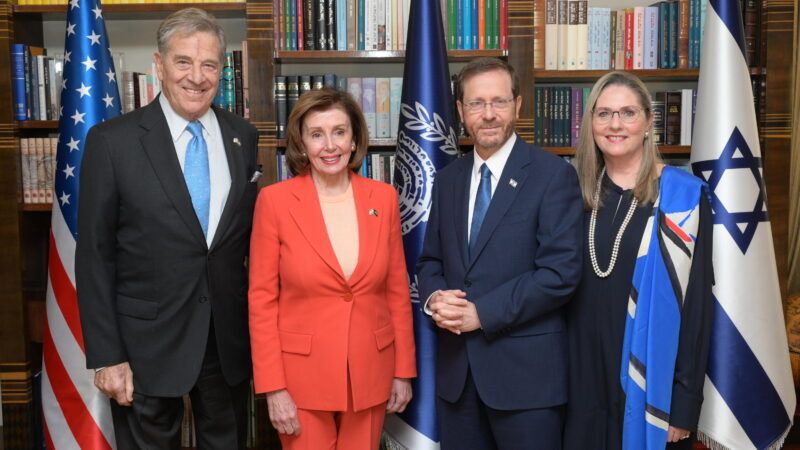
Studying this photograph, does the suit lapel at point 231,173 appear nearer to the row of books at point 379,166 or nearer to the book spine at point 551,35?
the row of books at point 379,166

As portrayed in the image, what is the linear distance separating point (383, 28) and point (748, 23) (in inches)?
65.1

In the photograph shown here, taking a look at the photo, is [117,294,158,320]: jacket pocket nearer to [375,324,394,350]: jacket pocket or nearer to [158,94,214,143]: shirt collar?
[158,94,214,143]: shirt collar

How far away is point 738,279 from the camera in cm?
241

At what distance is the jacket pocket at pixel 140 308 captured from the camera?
1.97 m

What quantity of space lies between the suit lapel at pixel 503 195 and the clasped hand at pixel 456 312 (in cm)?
10

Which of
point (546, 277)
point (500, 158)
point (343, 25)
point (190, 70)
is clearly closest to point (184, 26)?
point (190, 70)

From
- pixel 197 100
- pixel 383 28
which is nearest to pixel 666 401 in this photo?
pixel 197 100

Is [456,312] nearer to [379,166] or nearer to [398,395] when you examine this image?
[398,395]

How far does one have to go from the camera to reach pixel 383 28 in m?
3.22


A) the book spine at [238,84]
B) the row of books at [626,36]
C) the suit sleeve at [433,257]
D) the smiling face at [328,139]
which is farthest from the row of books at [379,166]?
the smiling face at [328,139]

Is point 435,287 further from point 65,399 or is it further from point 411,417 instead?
point 65,399

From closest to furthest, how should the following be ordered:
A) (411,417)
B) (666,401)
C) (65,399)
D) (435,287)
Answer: (666,401) → (435,287) → (411,417) → (65,399)

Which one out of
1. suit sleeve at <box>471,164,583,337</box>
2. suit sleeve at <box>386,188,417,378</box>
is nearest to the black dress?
suit sleeve at <box>471,164,583,337</box>

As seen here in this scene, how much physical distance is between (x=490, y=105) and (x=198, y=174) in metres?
0.84
